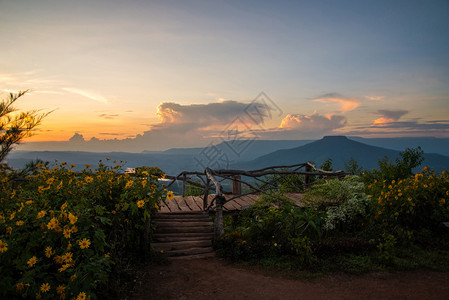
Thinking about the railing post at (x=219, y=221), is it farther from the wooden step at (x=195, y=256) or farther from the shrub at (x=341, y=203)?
the shrub at (x=341, y=203)

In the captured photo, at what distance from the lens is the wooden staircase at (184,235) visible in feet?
19.9

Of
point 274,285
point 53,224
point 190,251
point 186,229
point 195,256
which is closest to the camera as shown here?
point 53,224

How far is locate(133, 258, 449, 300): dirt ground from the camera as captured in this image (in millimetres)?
4438

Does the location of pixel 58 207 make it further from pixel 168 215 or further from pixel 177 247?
pixel 168 215

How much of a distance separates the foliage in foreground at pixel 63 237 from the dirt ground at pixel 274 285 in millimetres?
877

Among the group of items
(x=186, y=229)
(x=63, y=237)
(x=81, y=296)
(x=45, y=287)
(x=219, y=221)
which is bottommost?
(x=186, y=229)

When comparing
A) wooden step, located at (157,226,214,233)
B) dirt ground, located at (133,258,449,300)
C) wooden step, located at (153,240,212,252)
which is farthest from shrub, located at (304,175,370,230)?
wooden step, located at (153,240,212,252)

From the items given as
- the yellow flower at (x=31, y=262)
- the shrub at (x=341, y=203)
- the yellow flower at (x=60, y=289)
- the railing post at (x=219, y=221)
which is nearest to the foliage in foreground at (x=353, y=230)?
the shrub at (x=341, y=203)

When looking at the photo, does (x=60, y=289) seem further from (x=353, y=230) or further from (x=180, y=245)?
(x=353, y=230)

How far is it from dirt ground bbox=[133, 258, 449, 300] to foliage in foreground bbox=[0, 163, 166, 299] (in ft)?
2.88

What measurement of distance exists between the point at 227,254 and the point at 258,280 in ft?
3.76

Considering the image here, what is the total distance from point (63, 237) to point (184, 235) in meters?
3.70

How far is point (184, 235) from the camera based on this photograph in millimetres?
6656

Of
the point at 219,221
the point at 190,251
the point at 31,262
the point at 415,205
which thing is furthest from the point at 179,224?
the point at 415,205
